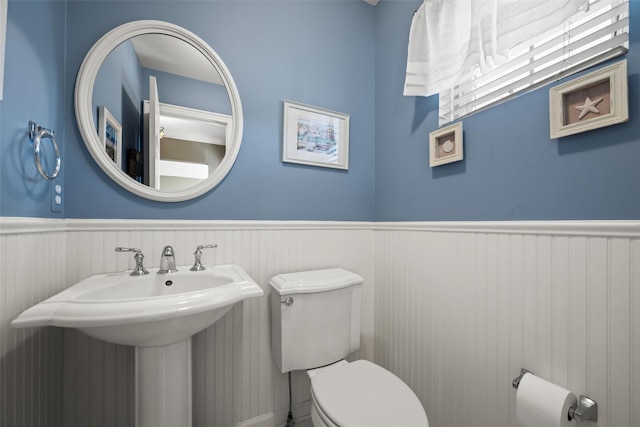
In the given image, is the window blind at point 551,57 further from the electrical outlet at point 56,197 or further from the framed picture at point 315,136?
the electrical outlet at point 56,197

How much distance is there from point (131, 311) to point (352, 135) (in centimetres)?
139

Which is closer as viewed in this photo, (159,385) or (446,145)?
(159,385)

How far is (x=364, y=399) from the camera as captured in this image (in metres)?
0.91

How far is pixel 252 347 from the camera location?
4.25ft

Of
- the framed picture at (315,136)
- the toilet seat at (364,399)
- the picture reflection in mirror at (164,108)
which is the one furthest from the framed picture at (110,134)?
the toilet seat at (364,399)

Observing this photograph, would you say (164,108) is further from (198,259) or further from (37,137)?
(198,259)

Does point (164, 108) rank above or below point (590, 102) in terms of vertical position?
above

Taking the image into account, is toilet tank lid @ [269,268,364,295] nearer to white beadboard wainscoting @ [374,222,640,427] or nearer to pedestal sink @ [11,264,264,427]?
pedestal sink @ [11,264,264,427]

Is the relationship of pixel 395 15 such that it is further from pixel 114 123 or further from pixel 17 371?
pixel 17 371

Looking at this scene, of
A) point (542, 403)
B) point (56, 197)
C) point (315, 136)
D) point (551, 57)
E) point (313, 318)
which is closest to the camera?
point (542, 403)

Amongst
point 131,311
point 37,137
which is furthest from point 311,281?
point 37,137

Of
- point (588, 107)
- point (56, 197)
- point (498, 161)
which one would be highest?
point (588, 107)

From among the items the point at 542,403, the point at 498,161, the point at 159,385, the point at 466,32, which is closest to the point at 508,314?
the point at 542,403

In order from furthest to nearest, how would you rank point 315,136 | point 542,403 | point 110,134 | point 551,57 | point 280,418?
point 315,136, point 280,418, point 110,134, point 551,57, point 542,403
